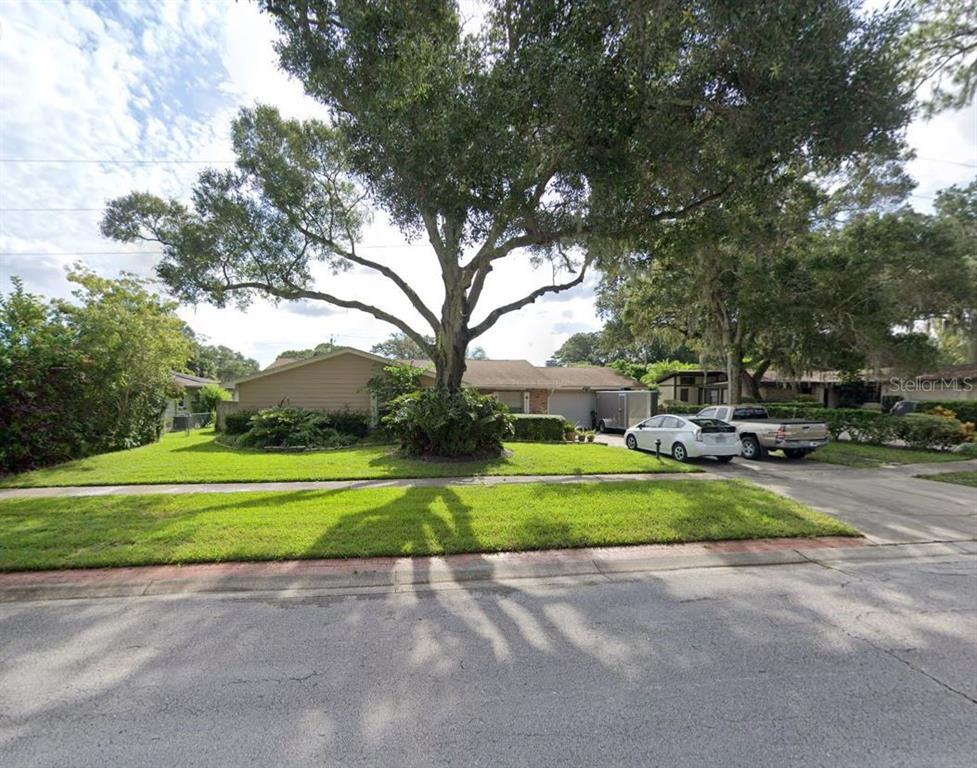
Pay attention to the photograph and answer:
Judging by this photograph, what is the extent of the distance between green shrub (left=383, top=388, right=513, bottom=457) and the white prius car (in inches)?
196

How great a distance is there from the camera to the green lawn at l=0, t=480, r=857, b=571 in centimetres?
575

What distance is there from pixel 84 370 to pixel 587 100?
14.0 m

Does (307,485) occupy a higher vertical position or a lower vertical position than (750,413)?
lower

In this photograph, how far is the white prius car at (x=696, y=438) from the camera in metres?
14.1

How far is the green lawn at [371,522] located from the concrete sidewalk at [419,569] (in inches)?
7.4

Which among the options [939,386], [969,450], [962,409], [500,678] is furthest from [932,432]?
[500,678]

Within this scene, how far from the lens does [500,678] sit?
3363mm

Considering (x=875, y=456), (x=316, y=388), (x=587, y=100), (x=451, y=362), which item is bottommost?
(x=875, y=456)

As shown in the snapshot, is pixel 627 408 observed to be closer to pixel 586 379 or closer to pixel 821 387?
pixel 586 379

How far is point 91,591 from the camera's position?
4.82 meters

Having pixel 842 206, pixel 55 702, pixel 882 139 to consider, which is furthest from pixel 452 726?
pixel 842 206

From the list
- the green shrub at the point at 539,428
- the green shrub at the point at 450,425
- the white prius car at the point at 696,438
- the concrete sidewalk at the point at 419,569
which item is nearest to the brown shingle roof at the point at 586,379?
the green shrub at the point at 539,428

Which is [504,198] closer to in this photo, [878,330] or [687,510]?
[687,510]

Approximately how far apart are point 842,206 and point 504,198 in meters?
20.0
